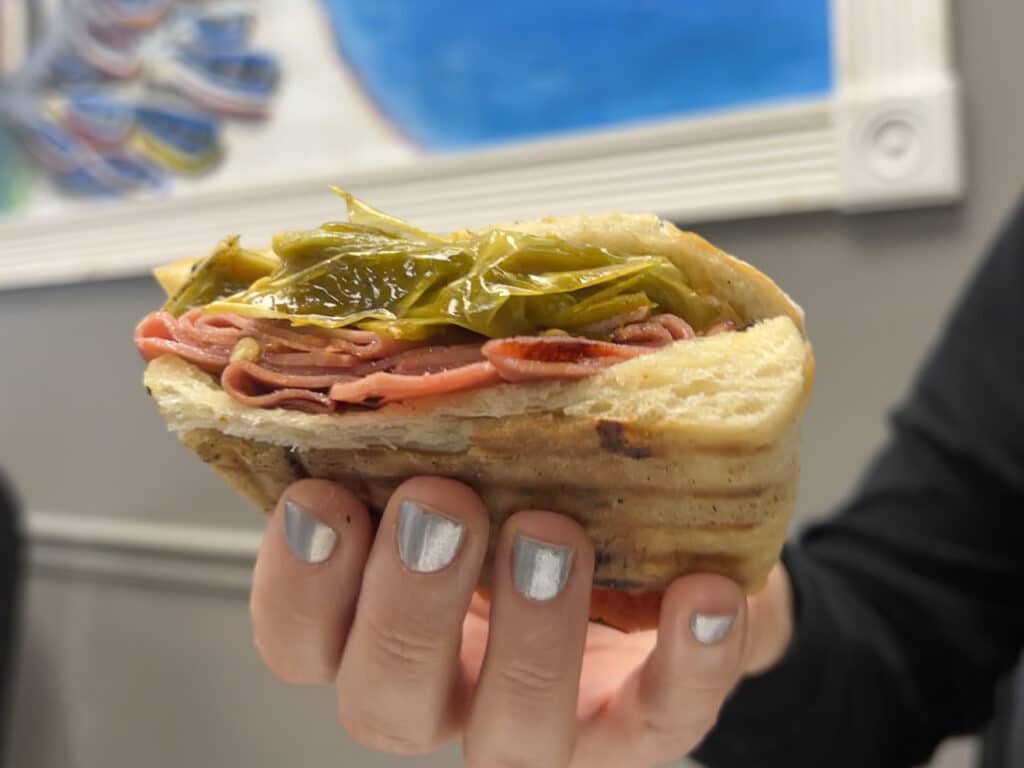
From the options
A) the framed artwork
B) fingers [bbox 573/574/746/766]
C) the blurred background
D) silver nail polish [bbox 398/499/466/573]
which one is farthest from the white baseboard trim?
silver nail polish [bbox 398/499/466/573]

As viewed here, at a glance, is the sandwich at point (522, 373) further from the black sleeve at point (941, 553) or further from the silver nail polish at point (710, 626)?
the black sleeve at point (941, 553)

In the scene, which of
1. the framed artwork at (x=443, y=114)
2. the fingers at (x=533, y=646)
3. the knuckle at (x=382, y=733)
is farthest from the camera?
the framed artwork at (x=443, y=114)

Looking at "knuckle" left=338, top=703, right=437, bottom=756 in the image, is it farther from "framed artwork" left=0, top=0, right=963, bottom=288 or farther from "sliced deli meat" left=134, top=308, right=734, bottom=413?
"framed artwork" left=0, top=0, right=963, bottom=288

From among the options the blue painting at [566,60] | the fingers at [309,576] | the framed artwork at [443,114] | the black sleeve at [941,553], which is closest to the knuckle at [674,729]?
the fingers at [309,576]

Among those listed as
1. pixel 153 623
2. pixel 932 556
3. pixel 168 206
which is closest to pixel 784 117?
pixel 932 556

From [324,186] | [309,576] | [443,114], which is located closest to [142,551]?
[324,186]

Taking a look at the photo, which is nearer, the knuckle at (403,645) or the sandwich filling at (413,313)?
the sandwich filling at (413,313)

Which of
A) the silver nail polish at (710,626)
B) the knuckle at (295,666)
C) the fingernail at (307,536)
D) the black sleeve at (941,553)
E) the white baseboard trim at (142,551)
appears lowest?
the white baseboard trim at (142,551)

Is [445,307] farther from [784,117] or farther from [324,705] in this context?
[324,705]

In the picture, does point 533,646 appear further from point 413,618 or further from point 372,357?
point 372,357
